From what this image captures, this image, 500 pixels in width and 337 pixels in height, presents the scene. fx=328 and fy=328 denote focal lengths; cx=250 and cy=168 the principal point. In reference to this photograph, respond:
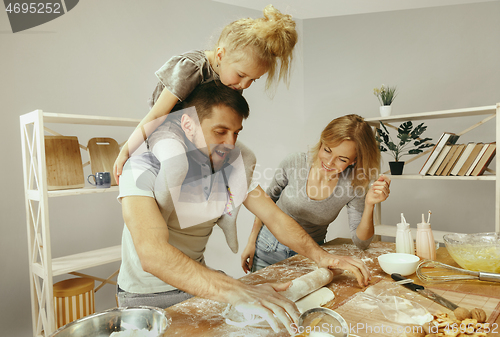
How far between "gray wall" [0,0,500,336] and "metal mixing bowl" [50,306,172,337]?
73 centimetres

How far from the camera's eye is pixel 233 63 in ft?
2.86

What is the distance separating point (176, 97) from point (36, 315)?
1576 millimetres

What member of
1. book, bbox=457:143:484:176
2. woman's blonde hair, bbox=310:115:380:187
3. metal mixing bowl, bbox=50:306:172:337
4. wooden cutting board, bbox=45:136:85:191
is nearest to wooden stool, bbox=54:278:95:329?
wooden cutting board, bbox=45:136:85:191

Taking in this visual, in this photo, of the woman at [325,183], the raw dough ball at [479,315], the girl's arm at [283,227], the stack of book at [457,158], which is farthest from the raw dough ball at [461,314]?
the stack of book at [457,158]

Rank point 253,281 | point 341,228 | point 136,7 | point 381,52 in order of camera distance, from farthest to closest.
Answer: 1. point 341,228
2. point 381,52
3. point 136,7
4. point 253,281

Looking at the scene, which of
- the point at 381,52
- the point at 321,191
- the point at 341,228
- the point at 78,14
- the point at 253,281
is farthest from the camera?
the point at 341,228

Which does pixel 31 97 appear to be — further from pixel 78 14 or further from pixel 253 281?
pixel 253 281

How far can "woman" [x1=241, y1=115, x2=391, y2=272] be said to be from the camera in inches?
63.5

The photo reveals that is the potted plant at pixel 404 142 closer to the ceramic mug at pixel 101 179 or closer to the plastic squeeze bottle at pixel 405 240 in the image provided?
the plastic squeeze bottle at pixel 405 240

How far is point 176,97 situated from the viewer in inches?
35.3

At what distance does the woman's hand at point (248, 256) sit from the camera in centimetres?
175

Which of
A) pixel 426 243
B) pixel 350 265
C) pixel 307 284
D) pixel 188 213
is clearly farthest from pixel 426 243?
pixel 188 213

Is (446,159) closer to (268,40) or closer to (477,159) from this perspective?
Answer: (477,159)

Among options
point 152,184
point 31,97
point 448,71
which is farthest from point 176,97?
point 448,71
